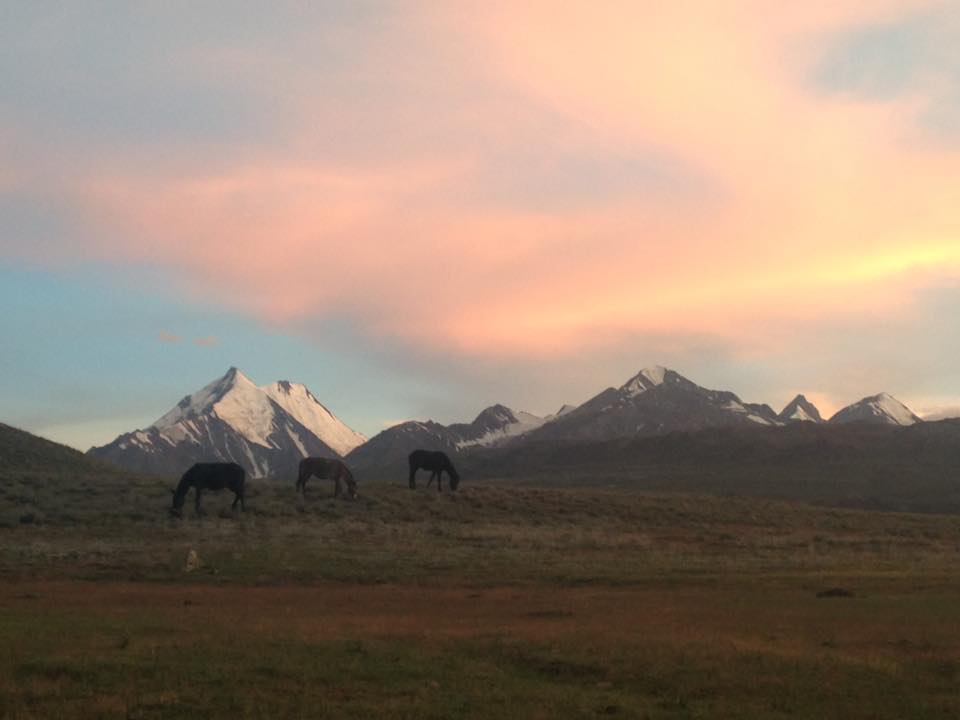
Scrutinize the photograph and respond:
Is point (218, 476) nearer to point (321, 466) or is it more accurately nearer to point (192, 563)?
point (321, 466)

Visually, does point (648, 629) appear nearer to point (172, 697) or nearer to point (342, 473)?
point (172, 697)

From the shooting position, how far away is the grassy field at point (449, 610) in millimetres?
14703

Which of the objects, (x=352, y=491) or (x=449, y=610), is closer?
(x=449, y=610)

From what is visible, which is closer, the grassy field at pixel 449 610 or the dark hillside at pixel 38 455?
the grassy field at pixel 449 610

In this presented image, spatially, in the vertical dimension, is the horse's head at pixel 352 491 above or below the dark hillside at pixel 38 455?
below

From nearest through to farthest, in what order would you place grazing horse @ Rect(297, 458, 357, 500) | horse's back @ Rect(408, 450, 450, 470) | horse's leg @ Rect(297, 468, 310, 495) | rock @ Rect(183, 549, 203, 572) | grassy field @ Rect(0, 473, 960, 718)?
grassy field @ Rect(0, 473, 960, 718) < rock @ Rect(183, 549, 203, 572) < grazing horse @ Rect(297, 458, 357, 500) < horse's leg @ Rect(297, 468, 310, 495) < horse's back @ Rect(408, 450, 450, 470)

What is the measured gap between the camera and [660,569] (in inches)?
1324

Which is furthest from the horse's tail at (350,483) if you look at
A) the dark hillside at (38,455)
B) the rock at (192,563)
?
the dark hillside at (38,455)

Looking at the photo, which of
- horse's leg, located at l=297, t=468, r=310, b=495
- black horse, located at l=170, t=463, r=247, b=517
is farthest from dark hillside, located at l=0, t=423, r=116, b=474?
black horse, located at l=170, t=463, r=247, b=517

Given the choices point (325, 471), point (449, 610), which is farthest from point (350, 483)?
point (449, 610)

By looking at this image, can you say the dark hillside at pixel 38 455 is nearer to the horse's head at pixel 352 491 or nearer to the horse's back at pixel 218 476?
the horse's head at pixel 352 491

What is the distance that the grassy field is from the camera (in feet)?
48.2

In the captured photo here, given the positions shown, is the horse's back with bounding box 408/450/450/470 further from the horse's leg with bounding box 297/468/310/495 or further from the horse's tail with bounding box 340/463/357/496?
the horse's leg with bounding box 297/468/310/495

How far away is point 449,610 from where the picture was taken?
82.0 ft
